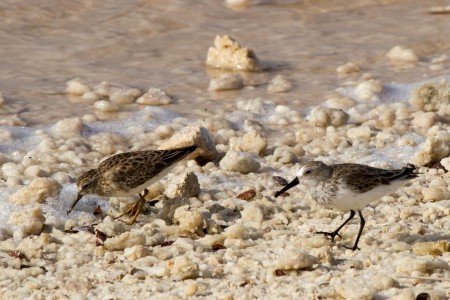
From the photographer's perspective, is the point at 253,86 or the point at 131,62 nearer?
the point at 253,86

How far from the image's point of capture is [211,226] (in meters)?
6.33

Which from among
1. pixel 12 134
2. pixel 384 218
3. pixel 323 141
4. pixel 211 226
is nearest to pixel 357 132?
pixel 323 141

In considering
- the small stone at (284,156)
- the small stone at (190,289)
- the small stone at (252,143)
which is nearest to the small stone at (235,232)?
the small stone at (190,289)

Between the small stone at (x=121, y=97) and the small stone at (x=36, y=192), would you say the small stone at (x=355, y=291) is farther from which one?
the small stone at (x=121, y=97)

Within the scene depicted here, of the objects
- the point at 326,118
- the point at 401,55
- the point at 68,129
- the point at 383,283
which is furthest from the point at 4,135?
the point at 401,55

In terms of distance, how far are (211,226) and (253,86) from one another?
3960 mm

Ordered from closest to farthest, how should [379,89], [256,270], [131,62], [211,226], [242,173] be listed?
[256,270] → [211,226] → [242,173] → [379,89] → [131,62]

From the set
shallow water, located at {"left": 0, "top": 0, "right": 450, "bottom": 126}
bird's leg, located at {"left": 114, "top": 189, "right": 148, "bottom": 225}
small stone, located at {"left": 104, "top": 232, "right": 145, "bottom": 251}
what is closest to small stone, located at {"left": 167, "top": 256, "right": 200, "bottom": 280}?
small stone, located at {"left": 104, "top": 232, "right": 145, "bottom": 251}

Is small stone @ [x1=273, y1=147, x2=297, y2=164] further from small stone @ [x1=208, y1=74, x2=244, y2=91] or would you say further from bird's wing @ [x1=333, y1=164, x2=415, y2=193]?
small stone @ [x1=208, y1=74, x2=244, y2=91]

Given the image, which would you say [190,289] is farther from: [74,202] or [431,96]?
[431,96]

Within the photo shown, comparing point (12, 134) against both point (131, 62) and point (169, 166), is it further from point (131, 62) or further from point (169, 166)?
point (131, 62)

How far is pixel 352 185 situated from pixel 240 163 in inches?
60.0

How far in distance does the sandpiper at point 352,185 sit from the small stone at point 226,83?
3.77 m

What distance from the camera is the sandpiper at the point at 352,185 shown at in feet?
19.8
